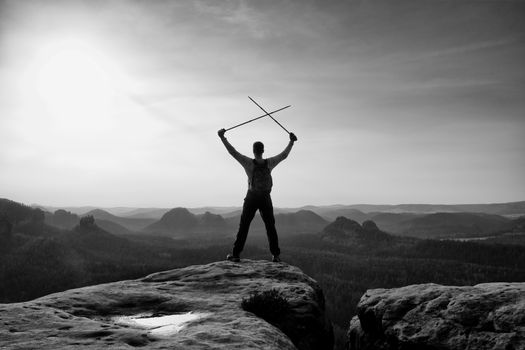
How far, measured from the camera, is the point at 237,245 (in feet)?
43.5

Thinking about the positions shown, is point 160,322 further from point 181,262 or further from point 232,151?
point 181,262

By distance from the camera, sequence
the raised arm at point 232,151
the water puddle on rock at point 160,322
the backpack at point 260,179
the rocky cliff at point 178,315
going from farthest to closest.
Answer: the raised arm at point 232,151
the backpack at point 260,179
the water puddle on rock at point 160,322
the rocky cliff at point 178,315

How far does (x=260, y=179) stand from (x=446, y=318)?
7.20 metres

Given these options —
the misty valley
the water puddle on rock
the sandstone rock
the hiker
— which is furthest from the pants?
the misty valley

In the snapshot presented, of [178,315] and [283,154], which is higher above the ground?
[283,154]

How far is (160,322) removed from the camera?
7645mm

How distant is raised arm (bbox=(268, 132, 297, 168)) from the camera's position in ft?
42.1

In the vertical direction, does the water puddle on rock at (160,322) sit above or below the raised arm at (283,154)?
below

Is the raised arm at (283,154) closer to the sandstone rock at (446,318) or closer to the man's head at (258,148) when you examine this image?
the man's head at (258,148)

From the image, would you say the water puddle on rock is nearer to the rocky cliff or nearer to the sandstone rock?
the rocky cliff

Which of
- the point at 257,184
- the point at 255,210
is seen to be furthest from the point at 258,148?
the point at 255,210

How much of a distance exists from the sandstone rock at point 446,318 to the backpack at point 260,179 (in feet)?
17.6

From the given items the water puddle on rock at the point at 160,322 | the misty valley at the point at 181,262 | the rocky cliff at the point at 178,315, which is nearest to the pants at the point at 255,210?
the rocky cliff at the point at 178,315

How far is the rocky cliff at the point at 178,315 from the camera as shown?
6.07 m
